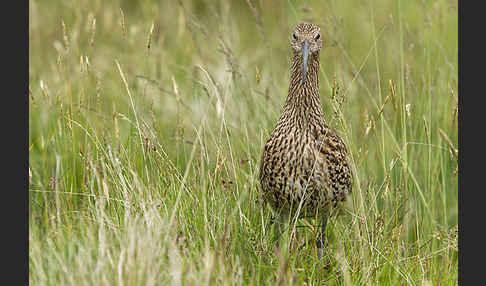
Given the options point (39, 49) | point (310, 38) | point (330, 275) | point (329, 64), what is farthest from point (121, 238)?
point (39, 49)

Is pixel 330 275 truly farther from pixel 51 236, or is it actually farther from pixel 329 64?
pixel 329 64

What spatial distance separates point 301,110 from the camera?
3705mm

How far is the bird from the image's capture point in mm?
3645

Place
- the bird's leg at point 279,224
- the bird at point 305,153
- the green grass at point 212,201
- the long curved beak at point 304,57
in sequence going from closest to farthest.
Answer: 1. the green grass at point 212,201
2. the long curved beak at point 304,57
3. the bird at point 305,153
4. the bird's leg at point 279,224

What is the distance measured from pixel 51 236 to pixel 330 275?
1.29m

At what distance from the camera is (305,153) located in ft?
12.0

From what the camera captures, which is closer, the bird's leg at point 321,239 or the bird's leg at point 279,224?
the bird's leg at point 321,239

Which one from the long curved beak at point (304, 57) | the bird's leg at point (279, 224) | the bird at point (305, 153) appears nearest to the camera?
the long curved beak at point (304, 57)

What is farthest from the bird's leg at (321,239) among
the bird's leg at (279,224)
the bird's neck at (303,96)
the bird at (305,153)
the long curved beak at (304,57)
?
the long curved beak at (304,57)

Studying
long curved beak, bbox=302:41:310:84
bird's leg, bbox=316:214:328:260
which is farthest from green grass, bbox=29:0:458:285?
long curved beak, bbox=302:41:310:84

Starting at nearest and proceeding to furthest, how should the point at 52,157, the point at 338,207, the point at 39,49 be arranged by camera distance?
the point at 338,207 < the point at 52,157 < the point at 39,49

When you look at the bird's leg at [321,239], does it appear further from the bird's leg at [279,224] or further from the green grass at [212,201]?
the bird's leg at [279,224]

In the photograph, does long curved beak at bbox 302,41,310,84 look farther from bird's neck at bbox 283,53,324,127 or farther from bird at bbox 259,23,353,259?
bird's neck at bbox 283,53,324,127

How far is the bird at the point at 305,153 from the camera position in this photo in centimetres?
364
